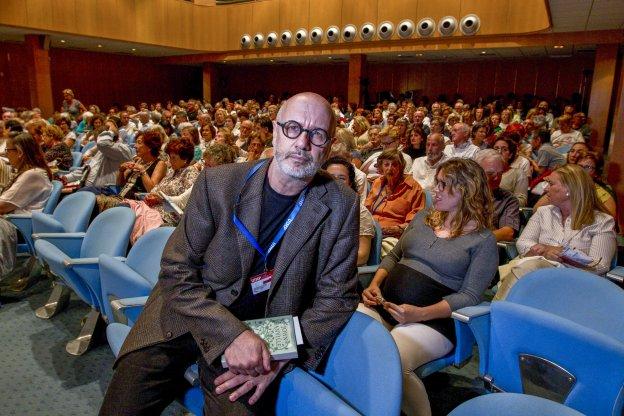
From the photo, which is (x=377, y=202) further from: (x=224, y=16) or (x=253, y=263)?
(x=224, y=16)

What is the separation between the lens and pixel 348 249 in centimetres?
137

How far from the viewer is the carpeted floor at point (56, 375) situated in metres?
2.02

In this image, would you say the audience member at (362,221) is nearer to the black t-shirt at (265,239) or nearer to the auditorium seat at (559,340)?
the auditorium seat at (559,340)

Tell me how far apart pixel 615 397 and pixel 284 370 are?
932 millimetres

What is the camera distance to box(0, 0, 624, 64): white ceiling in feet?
22.7

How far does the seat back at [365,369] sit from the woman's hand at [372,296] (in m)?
0.77

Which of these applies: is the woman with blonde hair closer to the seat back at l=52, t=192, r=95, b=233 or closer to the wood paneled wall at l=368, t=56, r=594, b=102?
the seat back at l=52, t=192, r=95, b=233

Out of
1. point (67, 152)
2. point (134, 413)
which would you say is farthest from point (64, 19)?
point (134, 413)

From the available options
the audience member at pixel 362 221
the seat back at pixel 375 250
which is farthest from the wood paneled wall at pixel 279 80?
the seat back at pixel 375 250

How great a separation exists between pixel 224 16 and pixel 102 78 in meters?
5.34

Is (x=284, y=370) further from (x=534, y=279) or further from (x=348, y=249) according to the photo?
(x=534, y=279)

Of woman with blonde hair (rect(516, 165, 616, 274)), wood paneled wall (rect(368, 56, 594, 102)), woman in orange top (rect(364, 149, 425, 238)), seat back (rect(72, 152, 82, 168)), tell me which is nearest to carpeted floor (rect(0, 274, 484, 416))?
woman with blonde hair (rect(516, 165, 616, 274))

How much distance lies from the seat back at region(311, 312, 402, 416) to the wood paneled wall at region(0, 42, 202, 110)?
15.7 m

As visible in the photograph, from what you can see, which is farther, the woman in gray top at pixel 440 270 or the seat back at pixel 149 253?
the seat back at pixel 149 253
